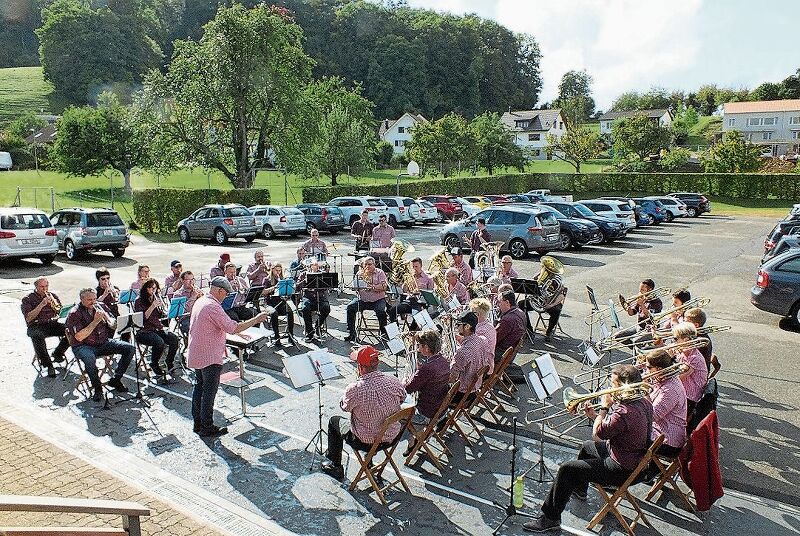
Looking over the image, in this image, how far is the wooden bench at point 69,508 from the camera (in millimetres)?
3084

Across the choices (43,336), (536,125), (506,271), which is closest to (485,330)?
(506,271)

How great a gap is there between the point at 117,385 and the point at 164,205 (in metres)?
23.5

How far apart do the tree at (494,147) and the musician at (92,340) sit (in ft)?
174

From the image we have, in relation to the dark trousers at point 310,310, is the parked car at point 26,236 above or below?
above

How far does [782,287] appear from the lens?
1311 cm

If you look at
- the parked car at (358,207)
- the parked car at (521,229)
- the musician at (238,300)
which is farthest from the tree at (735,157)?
the musician at (238,300)

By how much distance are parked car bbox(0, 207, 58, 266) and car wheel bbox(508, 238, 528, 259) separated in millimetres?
15612

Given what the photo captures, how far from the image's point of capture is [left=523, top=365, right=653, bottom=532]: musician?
5.59 m

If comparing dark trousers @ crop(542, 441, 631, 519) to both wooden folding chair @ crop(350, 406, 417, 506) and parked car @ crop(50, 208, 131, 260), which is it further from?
parked car @ crop(50, 208, 131, 260)

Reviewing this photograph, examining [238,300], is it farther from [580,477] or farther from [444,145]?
[444,145]

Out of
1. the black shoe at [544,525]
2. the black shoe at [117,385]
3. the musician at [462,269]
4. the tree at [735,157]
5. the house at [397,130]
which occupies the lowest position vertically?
the black shoe at [544,525]

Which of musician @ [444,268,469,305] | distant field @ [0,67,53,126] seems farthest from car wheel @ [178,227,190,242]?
distant field @ [0,67,53,126]

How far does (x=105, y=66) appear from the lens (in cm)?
9519

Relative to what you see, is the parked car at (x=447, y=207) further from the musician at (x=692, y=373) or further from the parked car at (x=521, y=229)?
the musician at (x=692, y=373)
